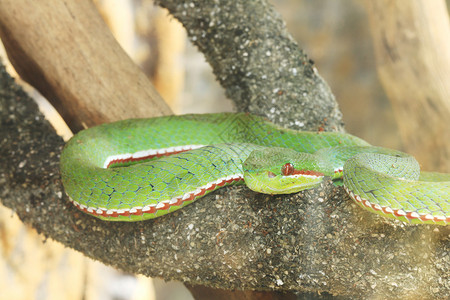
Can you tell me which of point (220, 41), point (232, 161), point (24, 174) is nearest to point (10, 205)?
point (24, 174)

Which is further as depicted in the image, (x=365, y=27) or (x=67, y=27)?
(x=365, y=27)

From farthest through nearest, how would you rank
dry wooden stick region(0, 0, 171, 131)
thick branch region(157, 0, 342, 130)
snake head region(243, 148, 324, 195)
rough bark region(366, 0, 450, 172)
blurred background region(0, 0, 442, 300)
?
blurred background region(0, 0, 442, 300) → rough bark region(366, 0, 450, 172) → thick branch region(157, 0, 342, 130) → dry wooden stick region(0, 0, 171, 131) → snake head region(243, 148, 324, 195)

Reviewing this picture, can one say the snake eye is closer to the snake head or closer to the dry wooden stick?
the snake head

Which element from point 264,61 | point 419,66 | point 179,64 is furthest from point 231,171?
point 179,64

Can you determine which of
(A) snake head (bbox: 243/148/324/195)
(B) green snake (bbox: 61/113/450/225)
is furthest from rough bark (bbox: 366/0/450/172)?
(A) snake head (bbox: 243/148/324/195)

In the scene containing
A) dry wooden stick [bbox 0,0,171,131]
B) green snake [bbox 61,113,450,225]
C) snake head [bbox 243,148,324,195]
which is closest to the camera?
green snake [bbox 61,113,450,225]

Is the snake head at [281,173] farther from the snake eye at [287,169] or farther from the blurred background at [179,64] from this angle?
the blurred background at [179,64]

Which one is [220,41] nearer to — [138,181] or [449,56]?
[138,181]
